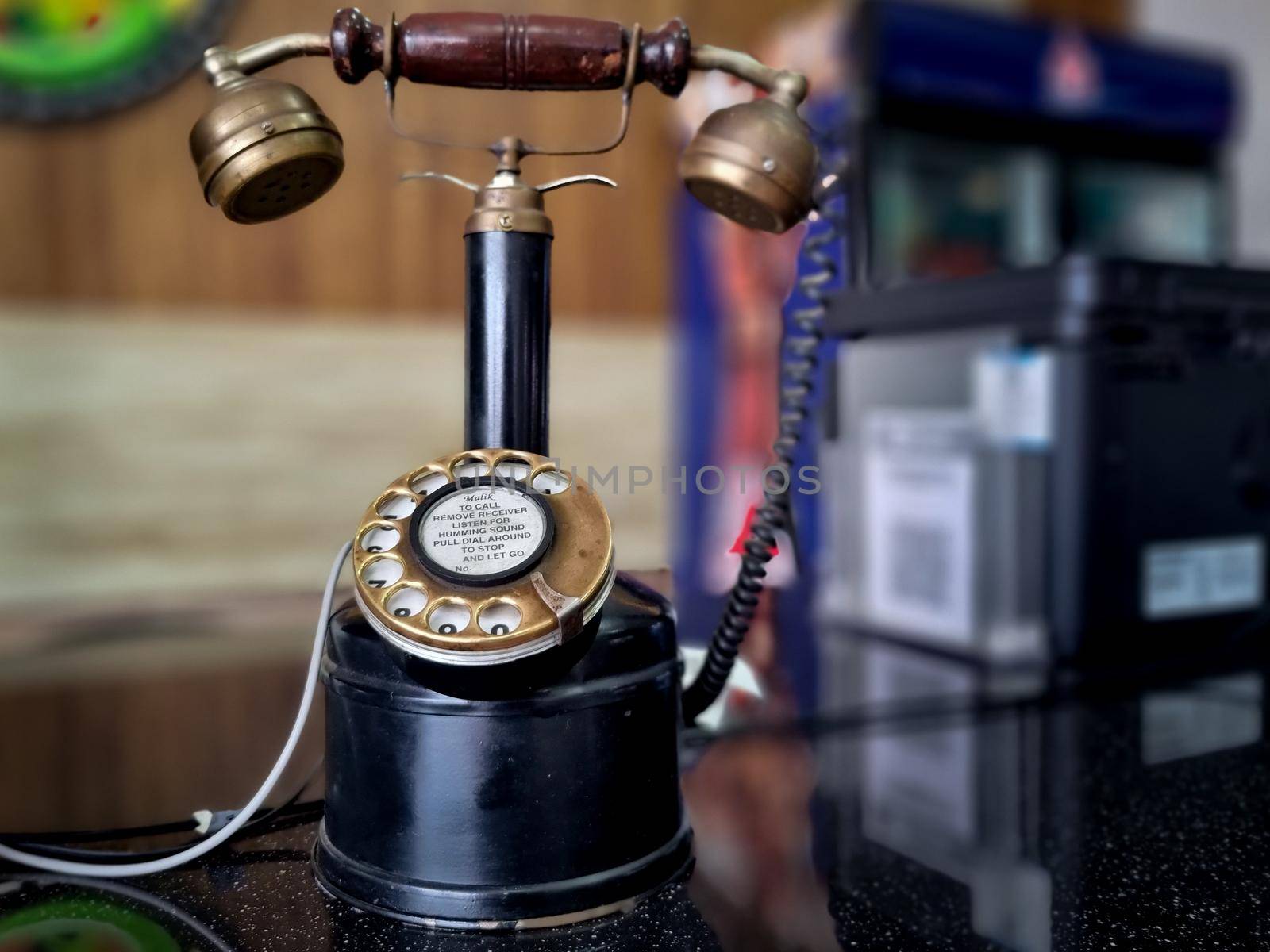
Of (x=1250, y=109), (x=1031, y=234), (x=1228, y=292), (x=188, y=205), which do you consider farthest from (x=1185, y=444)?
(x=1250, y=109)

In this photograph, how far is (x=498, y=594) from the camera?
444mm

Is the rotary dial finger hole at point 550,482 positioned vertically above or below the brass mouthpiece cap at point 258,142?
below

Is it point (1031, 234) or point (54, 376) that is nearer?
point (54, 376)

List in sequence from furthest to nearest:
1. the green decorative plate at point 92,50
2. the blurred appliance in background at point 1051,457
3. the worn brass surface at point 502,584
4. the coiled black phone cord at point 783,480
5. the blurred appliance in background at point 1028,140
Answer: the blurred appliance in background at point 1028,140
the green decorative plate at point 92,50
the blurred appliance in background at point 1051,457
the coiled black phone cord at point 783,480
the worn brass surface at point 502,584

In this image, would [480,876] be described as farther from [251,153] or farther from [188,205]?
[188,205]

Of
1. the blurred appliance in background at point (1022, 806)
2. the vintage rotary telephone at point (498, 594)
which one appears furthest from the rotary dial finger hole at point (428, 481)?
the blurred appliance in background at point (1022, 806)

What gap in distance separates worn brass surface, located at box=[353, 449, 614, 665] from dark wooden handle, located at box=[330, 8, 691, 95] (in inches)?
7.3

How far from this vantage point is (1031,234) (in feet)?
8.80

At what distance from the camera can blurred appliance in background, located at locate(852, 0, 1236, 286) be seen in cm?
233

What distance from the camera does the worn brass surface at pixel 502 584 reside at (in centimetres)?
43

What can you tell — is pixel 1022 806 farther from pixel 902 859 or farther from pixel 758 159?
pixel 758 159

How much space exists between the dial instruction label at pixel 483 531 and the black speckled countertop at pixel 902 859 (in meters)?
0.16

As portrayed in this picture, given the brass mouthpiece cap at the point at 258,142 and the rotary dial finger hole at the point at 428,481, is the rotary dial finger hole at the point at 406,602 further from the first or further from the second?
the brass mouthpiece cap at the point at 258,142

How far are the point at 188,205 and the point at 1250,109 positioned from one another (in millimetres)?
3059
